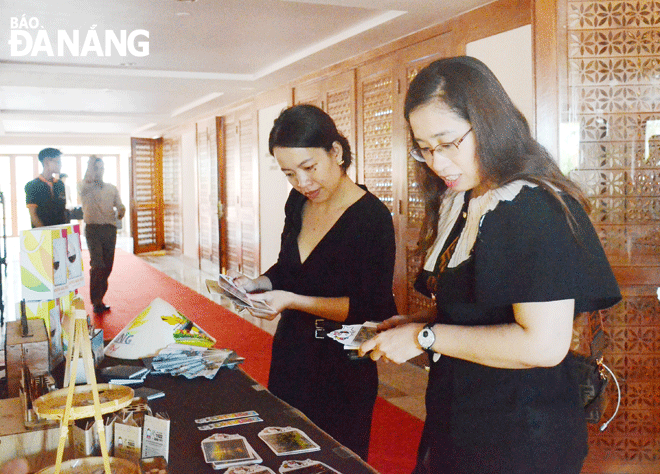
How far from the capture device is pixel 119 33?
562 centimetres

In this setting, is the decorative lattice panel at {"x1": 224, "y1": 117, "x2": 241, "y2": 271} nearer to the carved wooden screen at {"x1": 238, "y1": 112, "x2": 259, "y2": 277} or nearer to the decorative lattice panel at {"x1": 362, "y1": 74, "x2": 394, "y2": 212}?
the carved wooden screen at {"x1": 238, "y1": 112, "x2": 259, "y2": 277}

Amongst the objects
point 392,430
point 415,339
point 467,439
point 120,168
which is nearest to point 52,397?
point 415,339

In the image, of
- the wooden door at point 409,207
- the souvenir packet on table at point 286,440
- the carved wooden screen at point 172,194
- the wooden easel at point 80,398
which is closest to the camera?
the wooden easel at point 80,398

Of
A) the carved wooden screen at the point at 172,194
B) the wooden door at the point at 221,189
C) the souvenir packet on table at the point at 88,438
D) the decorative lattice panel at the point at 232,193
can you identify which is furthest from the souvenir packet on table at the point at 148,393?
the carved wooden screen at the point at 172,194

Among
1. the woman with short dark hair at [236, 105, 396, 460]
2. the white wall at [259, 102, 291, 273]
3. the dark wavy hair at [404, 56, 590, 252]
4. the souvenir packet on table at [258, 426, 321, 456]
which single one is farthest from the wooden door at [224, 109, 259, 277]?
the dark wavy hair at [404, 56, 590, 252]

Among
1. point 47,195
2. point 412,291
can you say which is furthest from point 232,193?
point 412,291

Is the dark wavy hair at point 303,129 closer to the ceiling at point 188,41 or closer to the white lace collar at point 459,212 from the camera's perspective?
the white lace collar at point 459,212

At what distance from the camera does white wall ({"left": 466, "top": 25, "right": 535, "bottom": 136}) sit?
3.95 meters

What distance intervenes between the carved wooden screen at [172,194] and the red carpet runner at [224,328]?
117 cm

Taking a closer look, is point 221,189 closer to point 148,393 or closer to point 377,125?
point 377,125

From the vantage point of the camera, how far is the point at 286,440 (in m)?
1.44

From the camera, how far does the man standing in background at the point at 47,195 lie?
6461mm

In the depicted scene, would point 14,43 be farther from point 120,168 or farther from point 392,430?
point 120,168

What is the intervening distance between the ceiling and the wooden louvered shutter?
433cm
